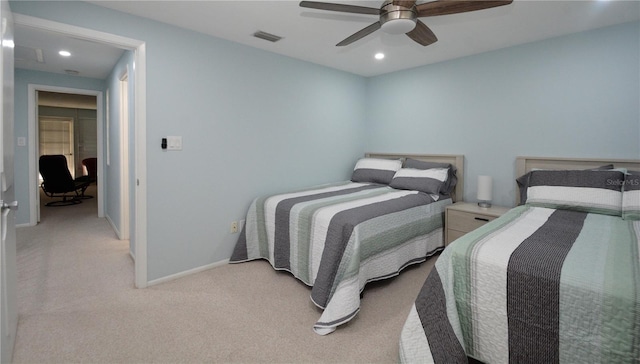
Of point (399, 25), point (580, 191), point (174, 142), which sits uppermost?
point (399, 25)

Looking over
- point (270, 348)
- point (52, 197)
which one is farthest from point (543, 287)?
point (52, 197)

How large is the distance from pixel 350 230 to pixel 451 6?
62.6 inches

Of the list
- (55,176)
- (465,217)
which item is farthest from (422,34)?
(55,176)

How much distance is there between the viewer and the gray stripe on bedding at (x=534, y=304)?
1.29 m

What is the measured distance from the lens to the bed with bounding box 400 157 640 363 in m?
1.18

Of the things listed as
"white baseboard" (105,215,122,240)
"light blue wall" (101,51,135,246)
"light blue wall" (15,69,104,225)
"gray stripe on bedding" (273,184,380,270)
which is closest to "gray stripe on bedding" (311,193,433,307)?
"gray stripe on bedding" (273,184,380,270)

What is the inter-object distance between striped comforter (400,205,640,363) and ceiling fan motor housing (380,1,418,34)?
1.42 m

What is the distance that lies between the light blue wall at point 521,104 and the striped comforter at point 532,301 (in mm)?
1365

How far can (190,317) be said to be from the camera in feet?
6.99

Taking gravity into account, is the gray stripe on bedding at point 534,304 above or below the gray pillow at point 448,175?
below

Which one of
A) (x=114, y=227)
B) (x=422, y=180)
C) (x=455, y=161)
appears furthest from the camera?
(x=114, y=227)

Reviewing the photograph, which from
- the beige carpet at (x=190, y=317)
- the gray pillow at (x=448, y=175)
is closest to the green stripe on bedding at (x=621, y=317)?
the beige carpet at (x=190, y=317)

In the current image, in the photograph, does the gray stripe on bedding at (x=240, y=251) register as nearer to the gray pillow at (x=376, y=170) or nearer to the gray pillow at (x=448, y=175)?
the gray pillow at (x=376, y=170)

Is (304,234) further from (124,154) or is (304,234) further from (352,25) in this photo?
(124,154)
